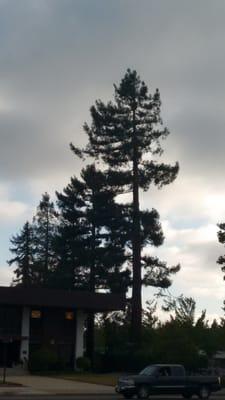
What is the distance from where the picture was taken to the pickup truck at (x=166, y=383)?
3738 cm

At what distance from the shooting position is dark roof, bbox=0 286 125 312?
62.7 meters

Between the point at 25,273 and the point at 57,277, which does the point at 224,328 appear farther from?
the point at 25,273

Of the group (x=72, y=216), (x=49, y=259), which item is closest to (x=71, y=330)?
(x=72, y=216)

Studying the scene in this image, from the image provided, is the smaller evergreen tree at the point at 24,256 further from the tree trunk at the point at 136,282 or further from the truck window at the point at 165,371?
the truck window at the point at 165,371

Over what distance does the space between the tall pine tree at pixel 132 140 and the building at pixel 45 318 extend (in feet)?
22.9

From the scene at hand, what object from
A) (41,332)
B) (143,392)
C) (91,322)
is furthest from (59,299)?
(143,392)

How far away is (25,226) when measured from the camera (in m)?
113

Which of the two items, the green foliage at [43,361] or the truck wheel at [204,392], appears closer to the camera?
the truck wheel at [204,392]

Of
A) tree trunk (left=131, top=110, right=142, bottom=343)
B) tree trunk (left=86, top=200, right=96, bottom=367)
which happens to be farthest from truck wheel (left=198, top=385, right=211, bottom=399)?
tree trunk (left=86, top=200, right=96, bottom=367)

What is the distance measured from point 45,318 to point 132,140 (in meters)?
19.3

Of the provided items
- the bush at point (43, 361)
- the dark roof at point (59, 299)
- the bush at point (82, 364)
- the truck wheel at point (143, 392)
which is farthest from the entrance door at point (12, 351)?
the truck wheel at point (143, 392)

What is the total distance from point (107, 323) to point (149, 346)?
1279 centimetres

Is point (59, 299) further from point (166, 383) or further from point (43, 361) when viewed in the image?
point (166, 383)

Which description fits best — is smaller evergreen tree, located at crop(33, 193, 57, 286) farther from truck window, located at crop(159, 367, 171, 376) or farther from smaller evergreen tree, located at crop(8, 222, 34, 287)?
truck window, located at crop(159, 367, 171, 376)
